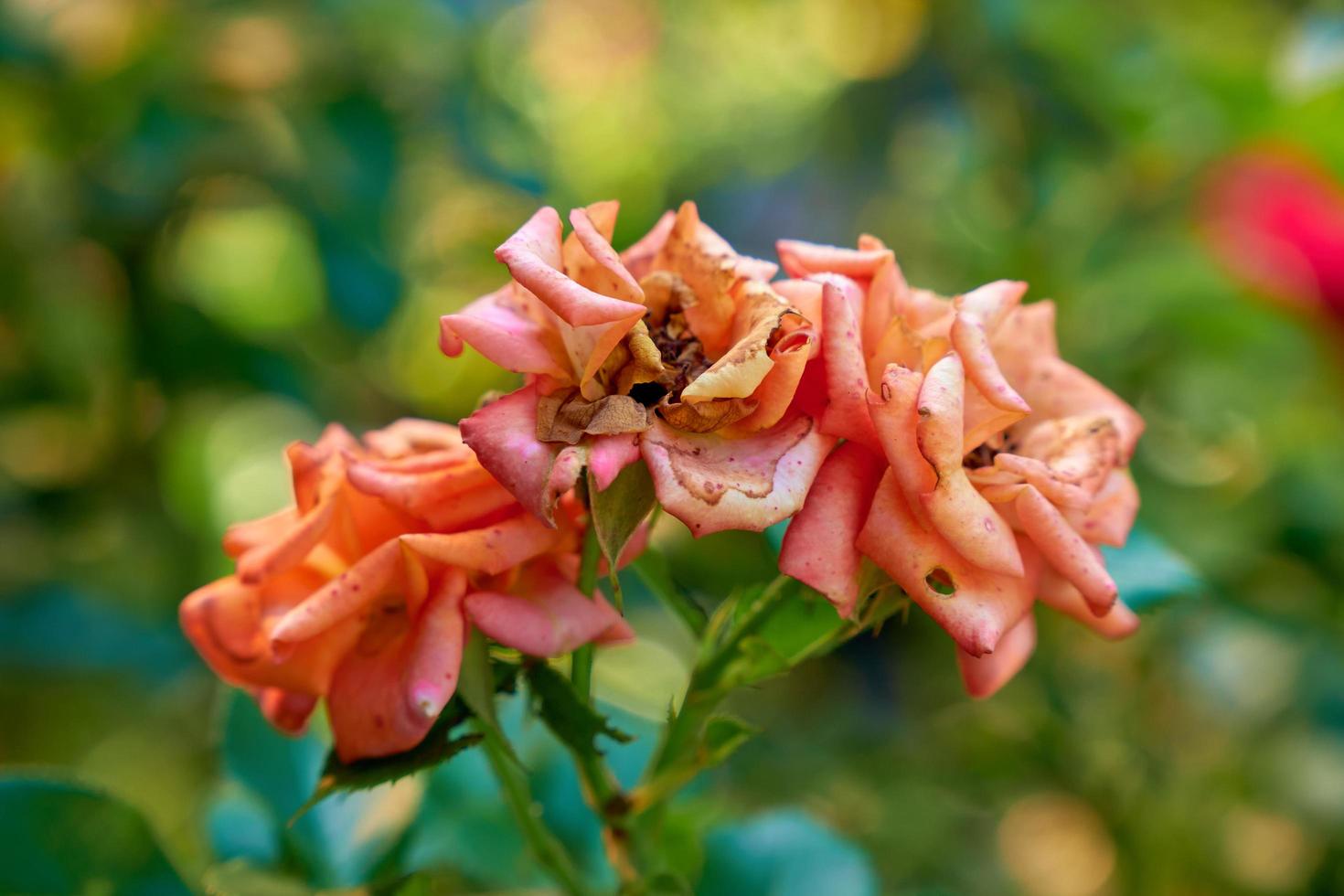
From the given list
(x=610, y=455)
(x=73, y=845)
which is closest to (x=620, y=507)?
(x=610, y=455)

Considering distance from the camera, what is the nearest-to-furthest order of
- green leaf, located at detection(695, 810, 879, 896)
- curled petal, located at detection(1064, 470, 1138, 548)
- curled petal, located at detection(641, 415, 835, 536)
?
1. curled petal, located at detection(641, 415, 835, 536)
2. curled petal, located at detection(1064, 470, 1138, 548)
3. green leaf, located at detection(695, 810, 879, 896)

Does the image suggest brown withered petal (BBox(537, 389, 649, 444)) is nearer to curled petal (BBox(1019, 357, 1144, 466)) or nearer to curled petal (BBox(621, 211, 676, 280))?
curled petal (BBox(621, 211, 676, 280))

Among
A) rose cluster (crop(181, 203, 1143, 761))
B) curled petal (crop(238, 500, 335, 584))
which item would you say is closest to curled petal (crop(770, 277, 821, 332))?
rose cluster (crop(181, 203, 1143, 761))

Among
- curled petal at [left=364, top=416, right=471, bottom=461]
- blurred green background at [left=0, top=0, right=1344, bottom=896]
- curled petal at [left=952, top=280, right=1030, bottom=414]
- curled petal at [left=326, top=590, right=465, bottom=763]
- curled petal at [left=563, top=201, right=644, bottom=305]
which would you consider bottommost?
blurred green background at [left=0, top=0, right=1344, bottom=896]

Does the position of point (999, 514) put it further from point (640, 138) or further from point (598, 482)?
point (640, 138)

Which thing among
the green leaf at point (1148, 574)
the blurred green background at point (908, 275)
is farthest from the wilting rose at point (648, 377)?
the blurred green background at point (908, 275)

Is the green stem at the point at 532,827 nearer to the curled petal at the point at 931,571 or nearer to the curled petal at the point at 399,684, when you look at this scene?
the curled petal at the point at 399,684

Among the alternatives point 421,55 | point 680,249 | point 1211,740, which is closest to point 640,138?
point 421,55
